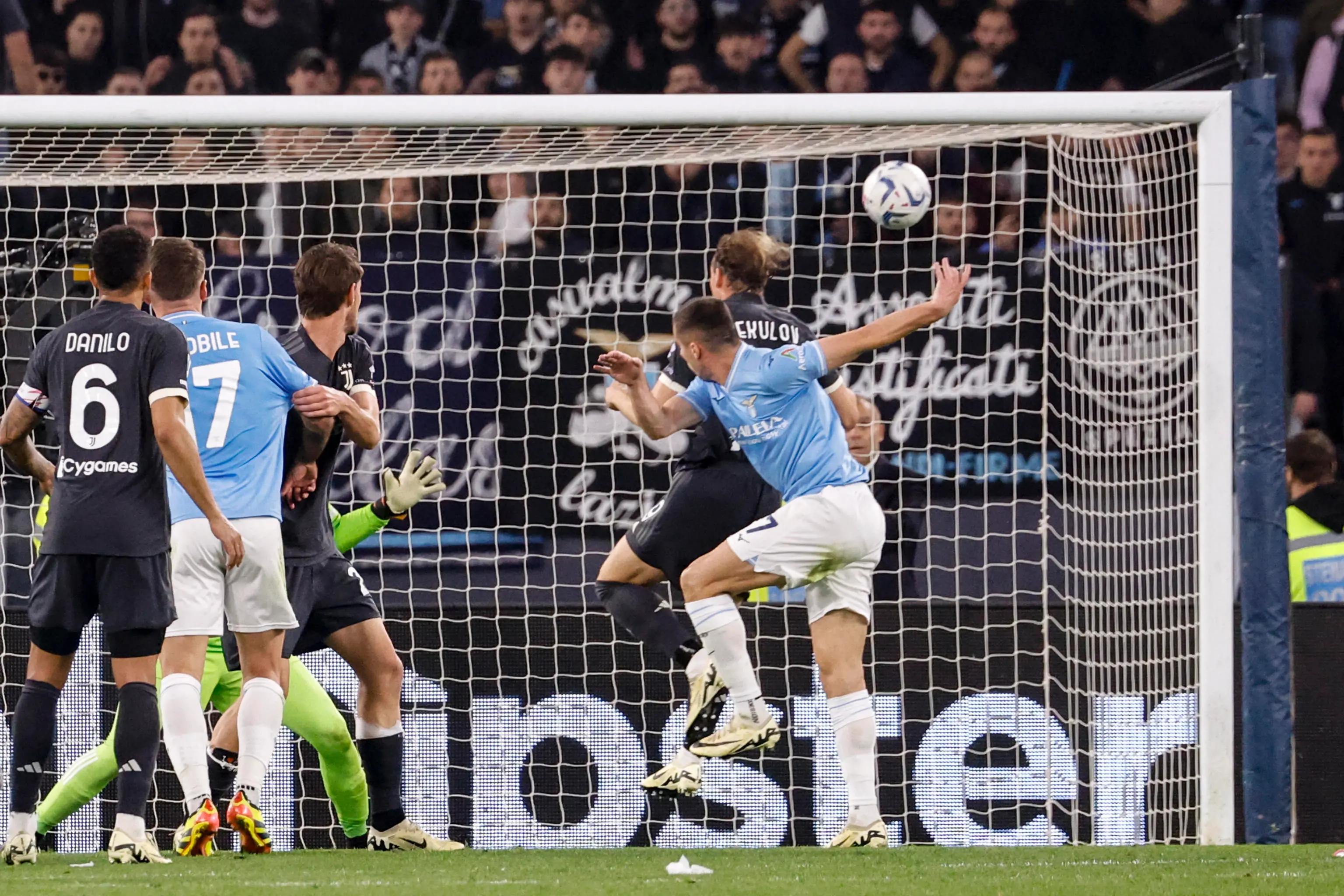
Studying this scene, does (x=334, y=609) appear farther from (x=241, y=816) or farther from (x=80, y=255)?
(x=80, y=255)

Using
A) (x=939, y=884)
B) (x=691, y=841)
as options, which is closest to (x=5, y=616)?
(x=691, y=841)

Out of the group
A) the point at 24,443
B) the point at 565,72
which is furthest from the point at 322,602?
the point at 565,72

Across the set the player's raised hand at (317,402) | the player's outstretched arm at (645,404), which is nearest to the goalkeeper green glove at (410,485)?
the player's raised hand at (317,402)

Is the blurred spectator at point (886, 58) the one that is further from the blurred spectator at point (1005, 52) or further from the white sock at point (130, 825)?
the white sock at point (130, 825)

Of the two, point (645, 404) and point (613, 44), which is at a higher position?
point (613, 44)

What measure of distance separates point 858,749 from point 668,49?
501 cm

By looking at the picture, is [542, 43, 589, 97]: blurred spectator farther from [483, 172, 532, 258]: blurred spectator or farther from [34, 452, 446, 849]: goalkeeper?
[34, 452, 446, 849]: goalkeeper

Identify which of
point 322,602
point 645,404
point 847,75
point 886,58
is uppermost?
point 886,58

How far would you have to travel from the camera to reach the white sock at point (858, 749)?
5.77m

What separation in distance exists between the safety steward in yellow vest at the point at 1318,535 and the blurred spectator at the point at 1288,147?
7.25 ft

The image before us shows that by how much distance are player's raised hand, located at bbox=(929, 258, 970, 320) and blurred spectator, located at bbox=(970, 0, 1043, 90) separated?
429 cm

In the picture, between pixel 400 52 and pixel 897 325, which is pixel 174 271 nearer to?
pixel 897 325

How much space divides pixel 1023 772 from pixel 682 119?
2.55 meters

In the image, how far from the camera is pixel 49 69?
9.49m
